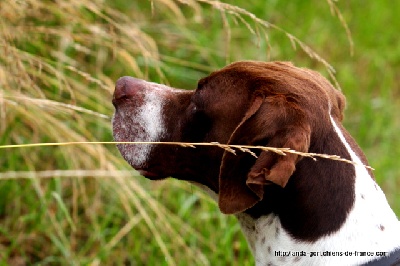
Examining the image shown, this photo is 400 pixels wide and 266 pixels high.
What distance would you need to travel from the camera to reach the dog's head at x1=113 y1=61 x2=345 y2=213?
2.54 meters

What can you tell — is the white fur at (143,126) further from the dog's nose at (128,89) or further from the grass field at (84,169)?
the grass field at (84,169)

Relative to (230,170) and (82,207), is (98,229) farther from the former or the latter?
(230,170)

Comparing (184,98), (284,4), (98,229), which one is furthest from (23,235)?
(284,4)

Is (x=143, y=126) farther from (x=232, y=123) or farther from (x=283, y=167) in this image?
(x=283, y=167)

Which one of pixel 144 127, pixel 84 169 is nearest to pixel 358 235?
pixel 144 127

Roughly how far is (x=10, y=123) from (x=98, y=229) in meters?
0.63

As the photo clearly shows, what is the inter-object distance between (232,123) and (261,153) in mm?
282

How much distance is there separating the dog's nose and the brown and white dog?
14cm

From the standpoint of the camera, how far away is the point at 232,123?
2.75m

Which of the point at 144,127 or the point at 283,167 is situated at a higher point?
the point at 283,167

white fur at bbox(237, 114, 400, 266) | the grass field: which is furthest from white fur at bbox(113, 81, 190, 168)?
white fur at bbox(237, 114, 400, 266)

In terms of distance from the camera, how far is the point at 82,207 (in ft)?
13.5

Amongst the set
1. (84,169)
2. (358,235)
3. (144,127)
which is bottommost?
(84,169)

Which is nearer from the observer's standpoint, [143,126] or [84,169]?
[143,126]
